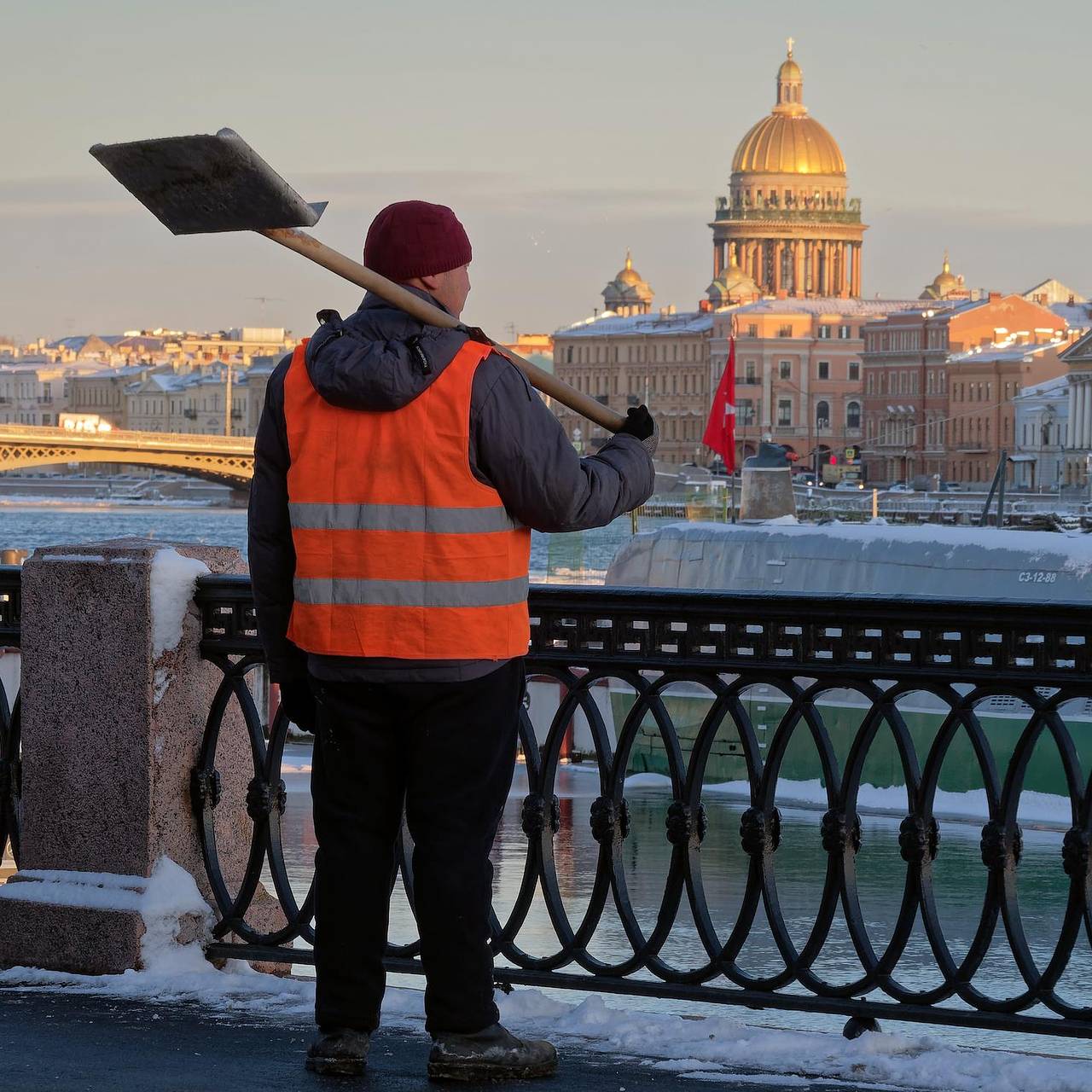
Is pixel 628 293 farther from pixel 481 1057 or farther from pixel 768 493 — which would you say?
pixel 481 1057

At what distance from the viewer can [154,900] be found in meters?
4.41

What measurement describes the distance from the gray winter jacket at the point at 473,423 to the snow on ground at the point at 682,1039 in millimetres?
818

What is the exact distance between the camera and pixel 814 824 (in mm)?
23531

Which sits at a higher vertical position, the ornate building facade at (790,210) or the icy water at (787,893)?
the ornate building facade at (790,210)

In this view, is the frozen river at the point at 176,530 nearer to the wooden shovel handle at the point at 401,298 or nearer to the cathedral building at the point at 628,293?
the wooden shovel handle at the point at 401,298

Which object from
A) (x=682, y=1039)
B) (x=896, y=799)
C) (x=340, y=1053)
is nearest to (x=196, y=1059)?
(x=340, y=1053)

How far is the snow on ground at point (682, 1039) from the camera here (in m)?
3.71

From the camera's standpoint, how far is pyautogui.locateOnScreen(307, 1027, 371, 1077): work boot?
3676mm

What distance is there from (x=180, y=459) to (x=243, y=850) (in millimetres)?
66040

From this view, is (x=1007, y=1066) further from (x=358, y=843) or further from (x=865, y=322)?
(x=865, y=322)

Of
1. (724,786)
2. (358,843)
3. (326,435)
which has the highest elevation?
(326,435)

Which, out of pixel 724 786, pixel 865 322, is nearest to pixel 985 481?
pixel 865 322

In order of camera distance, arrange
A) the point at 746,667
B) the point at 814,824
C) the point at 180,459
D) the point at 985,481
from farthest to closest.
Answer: the point at 985,481 → the point at 180,459 → the point at 814,824 → the point at 746,667

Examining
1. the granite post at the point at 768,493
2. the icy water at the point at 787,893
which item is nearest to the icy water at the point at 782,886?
the icy water at the point at 787,893
